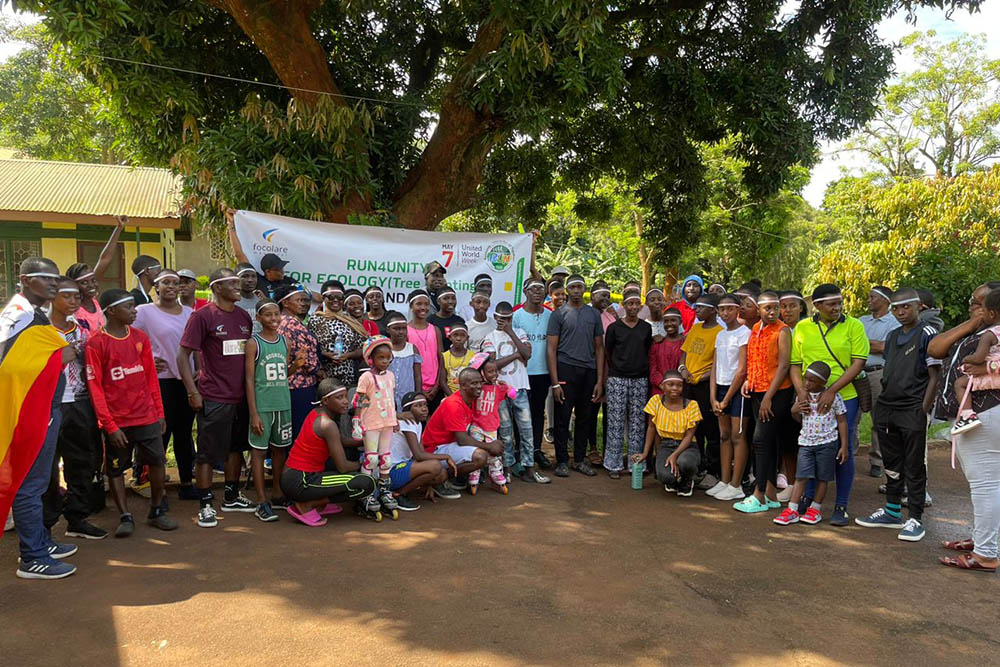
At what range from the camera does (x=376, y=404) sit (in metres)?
5.57

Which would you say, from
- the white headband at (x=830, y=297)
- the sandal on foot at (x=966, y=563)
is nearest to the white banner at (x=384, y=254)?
the white headband at (x=830, y=297)

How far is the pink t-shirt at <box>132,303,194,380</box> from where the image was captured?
5.77 metres

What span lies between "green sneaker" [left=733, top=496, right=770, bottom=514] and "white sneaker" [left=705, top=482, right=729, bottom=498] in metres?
0.36

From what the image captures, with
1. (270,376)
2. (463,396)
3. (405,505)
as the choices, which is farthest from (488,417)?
(270,376)

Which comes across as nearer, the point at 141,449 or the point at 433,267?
the point at 141,449

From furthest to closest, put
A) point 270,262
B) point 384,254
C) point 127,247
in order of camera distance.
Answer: point 127,247, point 384,254, point 270,262

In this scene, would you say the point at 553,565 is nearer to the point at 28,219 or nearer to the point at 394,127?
the point at 394,127

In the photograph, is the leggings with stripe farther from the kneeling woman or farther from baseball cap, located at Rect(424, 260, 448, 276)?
baseball cap, located at Rect(424, 260, 448, 276)

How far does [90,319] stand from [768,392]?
542 cm

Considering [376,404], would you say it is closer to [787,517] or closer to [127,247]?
[787,517]

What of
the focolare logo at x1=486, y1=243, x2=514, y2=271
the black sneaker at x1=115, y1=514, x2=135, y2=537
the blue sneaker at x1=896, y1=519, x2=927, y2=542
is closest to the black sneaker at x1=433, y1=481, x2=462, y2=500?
the black sneaker at x1=115, y1=514, x2=135, y2=537

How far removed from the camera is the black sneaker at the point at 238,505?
18.6ft

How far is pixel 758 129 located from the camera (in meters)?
9.06

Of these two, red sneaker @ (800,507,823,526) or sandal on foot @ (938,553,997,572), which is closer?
sandal on foot @ (938,553,997,572)
